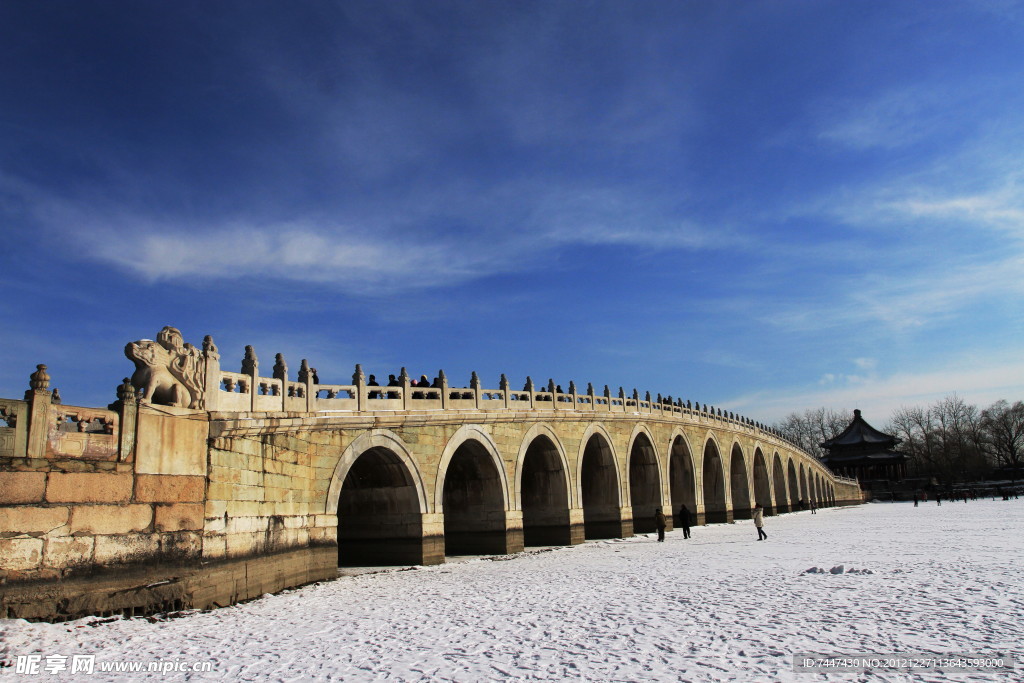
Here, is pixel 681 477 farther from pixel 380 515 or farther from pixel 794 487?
pixel 794 487

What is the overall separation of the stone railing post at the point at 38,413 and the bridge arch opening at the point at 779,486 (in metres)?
43.2

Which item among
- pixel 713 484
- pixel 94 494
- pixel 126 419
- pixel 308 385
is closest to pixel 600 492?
pixel 713 484

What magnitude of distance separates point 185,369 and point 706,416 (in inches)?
1101

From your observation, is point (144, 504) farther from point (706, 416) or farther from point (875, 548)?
point (706, 416)

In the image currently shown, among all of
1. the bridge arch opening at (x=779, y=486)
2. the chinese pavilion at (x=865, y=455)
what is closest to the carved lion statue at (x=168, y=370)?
the bridge arch opening at (x=779, y=486)

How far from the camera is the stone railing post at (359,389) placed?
15202 mm

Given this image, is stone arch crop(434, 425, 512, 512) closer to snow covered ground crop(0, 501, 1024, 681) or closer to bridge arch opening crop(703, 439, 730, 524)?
snow covered ground crop(0, 501, 1024, 681)

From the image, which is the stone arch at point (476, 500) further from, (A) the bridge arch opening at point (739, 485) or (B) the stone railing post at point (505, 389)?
(A) the bridge arch opening at point (739, 485)

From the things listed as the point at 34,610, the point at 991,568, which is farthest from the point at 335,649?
the point at 991,568

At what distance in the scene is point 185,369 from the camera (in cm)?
1066

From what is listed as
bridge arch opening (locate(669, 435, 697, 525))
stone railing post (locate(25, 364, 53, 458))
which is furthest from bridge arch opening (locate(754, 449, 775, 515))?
stone railing post (locate(25, 364, 53, 458))

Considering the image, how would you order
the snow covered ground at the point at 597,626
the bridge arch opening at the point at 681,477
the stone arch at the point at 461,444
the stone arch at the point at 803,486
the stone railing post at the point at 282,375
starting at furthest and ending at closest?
the stone arch at the point at 803,486, the bridge arch opening at the point at 681,477, the stone arch at the point at 461,444, the stone railing post at the point at 282,375, the snow covered ground at the point at 597,626

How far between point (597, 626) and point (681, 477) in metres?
23.8

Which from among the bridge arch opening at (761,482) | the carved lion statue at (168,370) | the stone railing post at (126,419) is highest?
the carved lion statue at (168,370)
